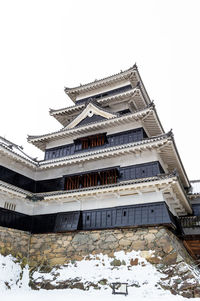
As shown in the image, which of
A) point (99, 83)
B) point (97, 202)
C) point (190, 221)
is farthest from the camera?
point (99, 83)

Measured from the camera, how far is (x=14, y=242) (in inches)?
703

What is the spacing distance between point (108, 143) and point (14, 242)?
10.8 meters

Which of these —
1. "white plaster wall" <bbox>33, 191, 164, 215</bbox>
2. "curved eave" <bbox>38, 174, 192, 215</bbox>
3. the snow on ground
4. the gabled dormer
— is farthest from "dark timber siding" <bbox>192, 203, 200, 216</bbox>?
the gabled dormer

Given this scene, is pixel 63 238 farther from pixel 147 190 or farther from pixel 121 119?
pixel 121 119

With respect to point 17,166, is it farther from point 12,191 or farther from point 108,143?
point 108,143

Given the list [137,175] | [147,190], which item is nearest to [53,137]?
[137,175]

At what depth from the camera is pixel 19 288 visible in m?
16.2

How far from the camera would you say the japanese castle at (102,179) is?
1700 cm

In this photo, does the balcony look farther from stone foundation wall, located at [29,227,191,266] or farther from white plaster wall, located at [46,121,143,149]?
white plaster wall, located at [46,121,143,149]

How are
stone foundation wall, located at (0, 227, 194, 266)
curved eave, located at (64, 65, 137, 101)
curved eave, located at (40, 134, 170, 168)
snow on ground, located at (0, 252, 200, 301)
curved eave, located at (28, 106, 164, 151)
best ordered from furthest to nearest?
1. curved eave, located at (64, 65, 137, 101)
2. curved eave, located at (28, 106, 164, 151)
3. curved eave, located at (40, 134, 170, 168)
4. stone foundation wall, located at (0, 227, 194, 266)
5. snow on ground, located at (0, 252, 200, 301)

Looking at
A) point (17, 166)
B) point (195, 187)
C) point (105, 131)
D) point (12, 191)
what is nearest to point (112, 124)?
point (105, 131)

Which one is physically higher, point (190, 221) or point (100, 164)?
point (100, 164)

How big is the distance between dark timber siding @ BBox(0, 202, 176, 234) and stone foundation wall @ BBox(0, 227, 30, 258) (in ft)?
1.40

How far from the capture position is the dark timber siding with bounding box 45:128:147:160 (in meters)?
20.9
